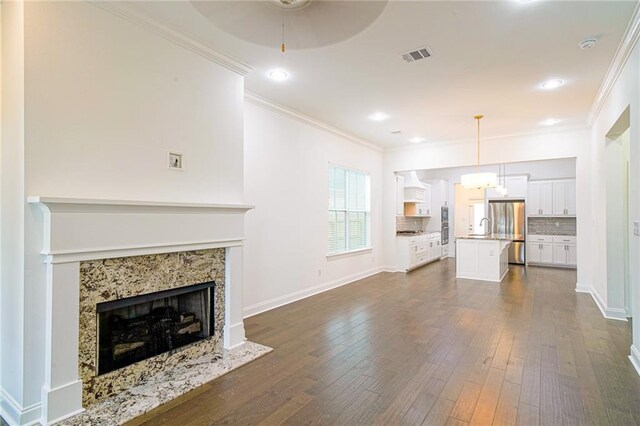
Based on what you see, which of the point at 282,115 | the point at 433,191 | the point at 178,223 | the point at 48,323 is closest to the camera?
the point at 48,323

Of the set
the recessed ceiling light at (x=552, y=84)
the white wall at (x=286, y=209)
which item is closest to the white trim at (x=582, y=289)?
the recessed ceiling light at (x=552, y=84)

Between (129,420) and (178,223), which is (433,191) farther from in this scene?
(129,420)

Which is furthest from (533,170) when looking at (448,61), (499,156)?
(448,61)

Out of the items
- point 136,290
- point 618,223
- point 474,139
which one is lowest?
point 136,290

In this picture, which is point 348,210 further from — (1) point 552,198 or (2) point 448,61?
(1) point 552,198

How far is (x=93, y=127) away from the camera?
94.1 inches

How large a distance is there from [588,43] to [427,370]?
11.0ft

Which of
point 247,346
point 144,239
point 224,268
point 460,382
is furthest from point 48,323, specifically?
point 460,382

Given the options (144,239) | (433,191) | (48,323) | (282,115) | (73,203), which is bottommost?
(48,323)

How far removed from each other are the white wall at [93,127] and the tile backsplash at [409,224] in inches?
247

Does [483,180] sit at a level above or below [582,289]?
above

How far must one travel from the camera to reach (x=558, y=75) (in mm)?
3688

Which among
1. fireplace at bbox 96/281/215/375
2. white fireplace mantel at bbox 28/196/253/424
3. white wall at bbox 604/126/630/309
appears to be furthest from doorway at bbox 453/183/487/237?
white fireplace mantel at bbox 28/196/253/424

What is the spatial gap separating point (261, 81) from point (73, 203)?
8.28 ft
